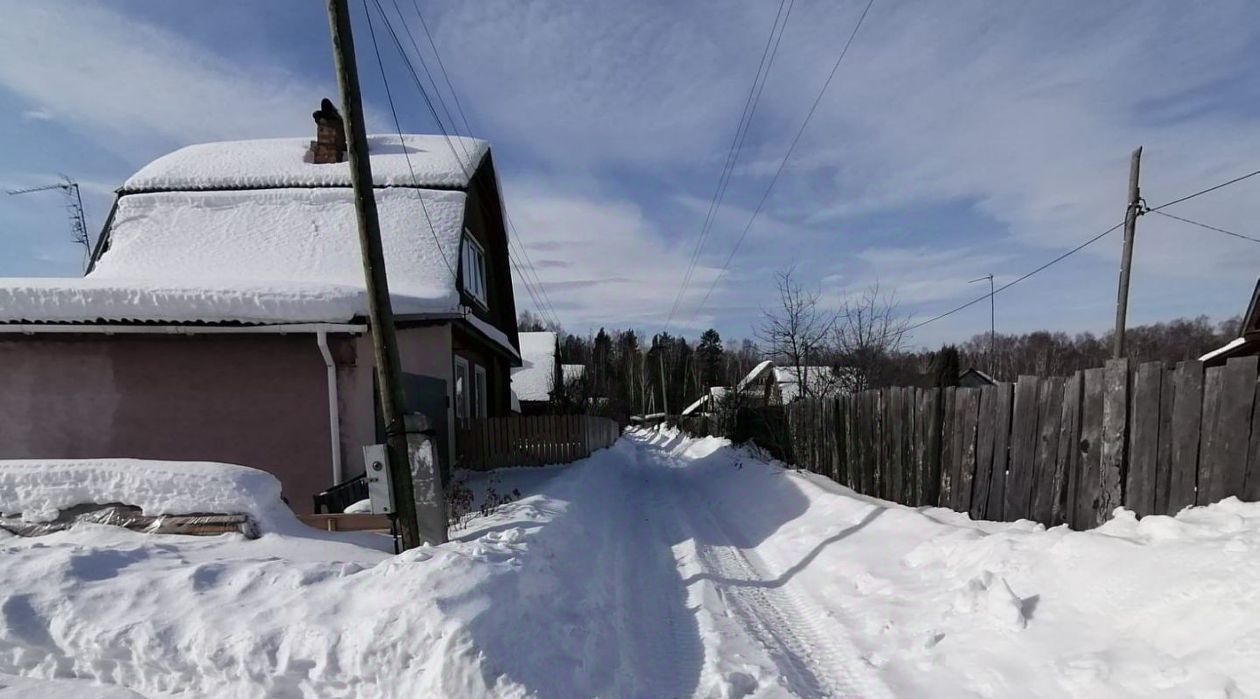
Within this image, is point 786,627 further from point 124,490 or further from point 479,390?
point 479,390

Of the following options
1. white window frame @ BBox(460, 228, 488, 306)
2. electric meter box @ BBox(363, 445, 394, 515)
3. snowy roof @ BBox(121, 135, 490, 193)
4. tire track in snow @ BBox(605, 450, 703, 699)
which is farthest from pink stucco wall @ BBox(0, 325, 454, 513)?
snowy roof @ BBox(121, 135, 490, 193)

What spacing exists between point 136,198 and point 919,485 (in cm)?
1546

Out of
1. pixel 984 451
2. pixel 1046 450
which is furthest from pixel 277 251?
pixel 1046 450

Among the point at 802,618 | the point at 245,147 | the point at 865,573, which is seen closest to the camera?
the point at 802,618

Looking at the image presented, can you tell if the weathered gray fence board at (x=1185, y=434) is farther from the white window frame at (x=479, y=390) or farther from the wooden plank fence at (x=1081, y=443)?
the white window frame at (x=479, y=390)

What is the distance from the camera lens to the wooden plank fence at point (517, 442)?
13.0 m

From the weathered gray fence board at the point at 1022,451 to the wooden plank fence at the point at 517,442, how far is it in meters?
9.22

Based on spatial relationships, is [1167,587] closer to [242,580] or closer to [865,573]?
[865,573]

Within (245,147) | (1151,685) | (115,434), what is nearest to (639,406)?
(245,147)

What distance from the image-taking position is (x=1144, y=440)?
4922 mm

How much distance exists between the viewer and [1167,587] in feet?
12.0

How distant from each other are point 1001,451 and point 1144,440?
1535 mm

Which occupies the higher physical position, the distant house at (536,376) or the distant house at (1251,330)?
the distant house at (1251,330)

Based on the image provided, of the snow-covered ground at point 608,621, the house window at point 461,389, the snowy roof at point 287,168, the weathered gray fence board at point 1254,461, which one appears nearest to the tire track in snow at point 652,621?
the snow-covered ground at point 608,621
